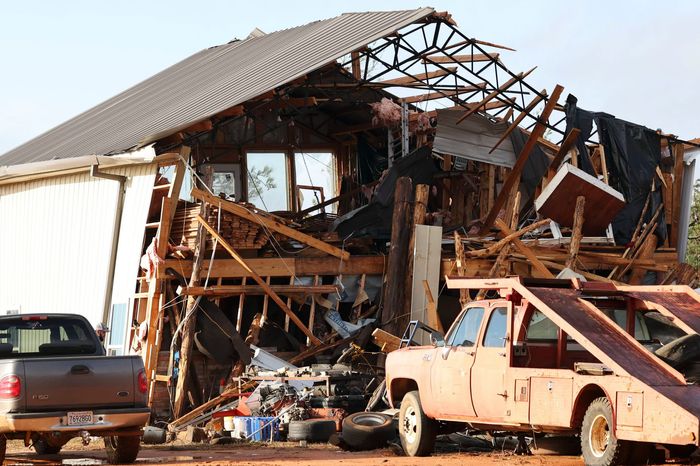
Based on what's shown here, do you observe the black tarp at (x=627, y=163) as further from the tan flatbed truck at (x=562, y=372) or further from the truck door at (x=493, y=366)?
the truck door at (x=493, y=366)

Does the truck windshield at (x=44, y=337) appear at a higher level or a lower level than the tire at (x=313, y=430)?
higher

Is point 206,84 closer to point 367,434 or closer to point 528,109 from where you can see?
point 528,109

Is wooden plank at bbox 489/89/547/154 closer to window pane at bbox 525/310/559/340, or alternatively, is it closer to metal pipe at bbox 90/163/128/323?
metal pipe at bbox 90/163/128/323

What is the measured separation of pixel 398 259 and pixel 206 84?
7.96m

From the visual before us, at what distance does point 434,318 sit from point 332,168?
31.9 feet

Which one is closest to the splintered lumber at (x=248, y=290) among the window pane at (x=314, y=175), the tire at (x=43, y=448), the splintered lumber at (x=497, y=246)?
the splintered lumber at (x=497, y=246)

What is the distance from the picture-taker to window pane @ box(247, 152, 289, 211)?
96.4ft

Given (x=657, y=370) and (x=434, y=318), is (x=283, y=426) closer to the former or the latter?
(x=434, y=318)

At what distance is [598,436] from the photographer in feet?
36.6

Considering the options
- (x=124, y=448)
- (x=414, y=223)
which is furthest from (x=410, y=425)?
(x=414, y=223)

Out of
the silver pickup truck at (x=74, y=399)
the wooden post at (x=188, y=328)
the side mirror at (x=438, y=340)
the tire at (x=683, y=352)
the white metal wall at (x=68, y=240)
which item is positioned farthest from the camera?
the white metal wall at (x=68, y=240)

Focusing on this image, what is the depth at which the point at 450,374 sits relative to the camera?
13500mm

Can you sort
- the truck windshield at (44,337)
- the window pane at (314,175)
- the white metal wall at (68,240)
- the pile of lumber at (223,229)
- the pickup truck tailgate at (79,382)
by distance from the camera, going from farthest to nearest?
the window pane at (314,175)
the white metal wall at (68,240)
the pile of lumber at (223,229)
the truck windshield at (44,337)
the pickup truck tailgate at (79,382)

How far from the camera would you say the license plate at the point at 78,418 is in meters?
13.1
